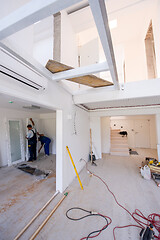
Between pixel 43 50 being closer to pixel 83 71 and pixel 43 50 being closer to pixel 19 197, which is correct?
pixel 83 71

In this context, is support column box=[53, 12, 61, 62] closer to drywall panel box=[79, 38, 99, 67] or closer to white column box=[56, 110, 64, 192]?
drywall panel box=[79, 38, 99, 67]

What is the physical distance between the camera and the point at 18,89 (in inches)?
50.3

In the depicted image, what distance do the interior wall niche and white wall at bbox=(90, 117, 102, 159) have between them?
258cm

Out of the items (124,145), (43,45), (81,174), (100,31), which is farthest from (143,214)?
(43,45)

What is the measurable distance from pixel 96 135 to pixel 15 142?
11.4 ft

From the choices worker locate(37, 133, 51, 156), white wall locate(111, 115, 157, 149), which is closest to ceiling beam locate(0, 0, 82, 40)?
worker locate(37, 133, 51, 156)

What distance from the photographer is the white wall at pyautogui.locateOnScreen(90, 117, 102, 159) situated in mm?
4680

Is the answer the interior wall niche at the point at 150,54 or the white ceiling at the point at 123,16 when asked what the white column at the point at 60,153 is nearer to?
the white ceiling at the point at 123,16

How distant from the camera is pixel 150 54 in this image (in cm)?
376

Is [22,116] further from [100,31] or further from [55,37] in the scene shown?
[100,31]

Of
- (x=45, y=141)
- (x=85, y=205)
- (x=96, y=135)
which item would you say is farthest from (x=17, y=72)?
(x=45, y=141)

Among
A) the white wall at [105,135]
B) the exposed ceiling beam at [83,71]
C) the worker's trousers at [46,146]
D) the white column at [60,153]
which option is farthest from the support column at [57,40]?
the white wall at [105,135]

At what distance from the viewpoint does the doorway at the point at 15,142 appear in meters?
3.96

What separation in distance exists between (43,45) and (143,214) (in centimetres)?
487
